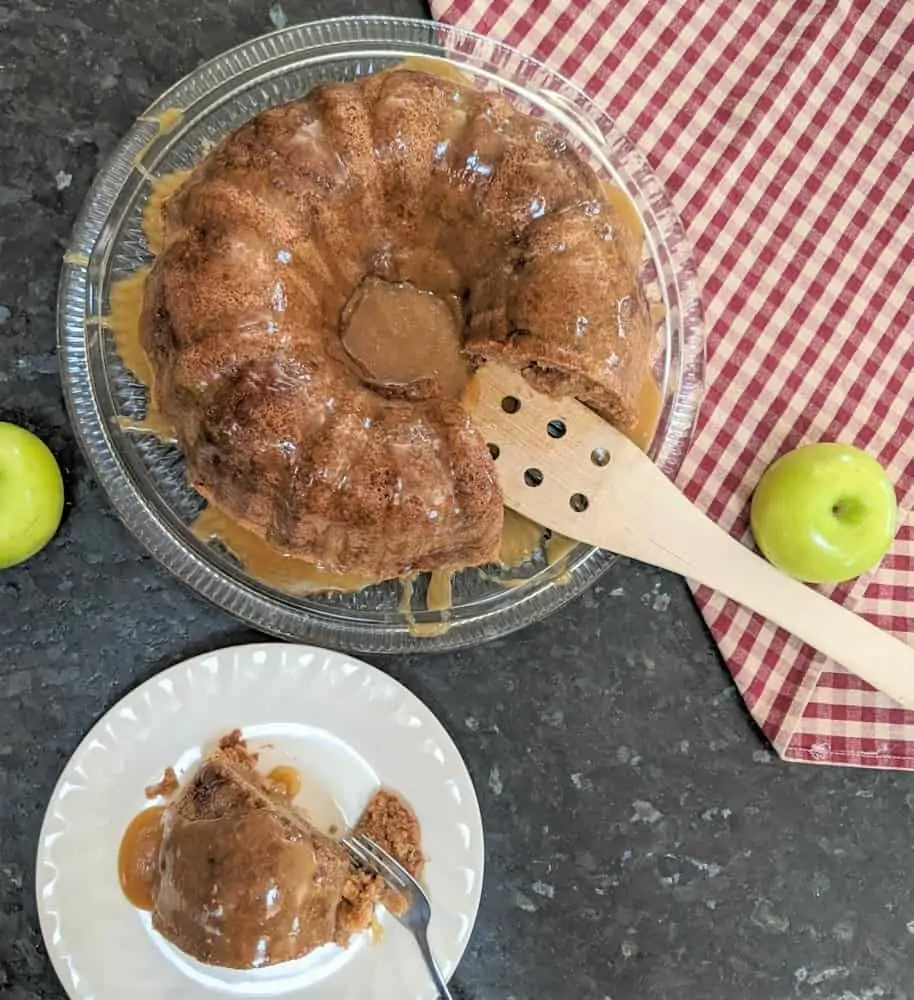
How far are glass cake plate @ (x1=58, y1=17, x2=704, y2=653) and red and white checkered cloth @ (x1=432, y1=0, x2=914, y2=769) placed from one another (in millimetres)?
79

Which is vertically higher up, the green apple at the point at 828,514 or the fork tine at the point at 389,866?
the green apple at the point at 828,514

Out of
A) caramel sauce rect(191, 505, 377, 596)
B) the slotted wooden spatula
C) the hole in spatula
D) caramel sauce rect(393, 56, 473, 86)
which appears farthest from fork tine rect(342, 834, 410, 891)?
caramel sauce rect(393, 56, 473, 86)

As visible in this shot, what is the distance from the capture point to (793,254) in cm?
170

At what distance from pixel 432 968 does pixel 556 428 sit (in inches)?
31.9

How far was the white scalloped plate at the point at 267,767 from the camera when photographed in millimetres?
1546

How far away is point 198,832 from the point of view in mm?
1492

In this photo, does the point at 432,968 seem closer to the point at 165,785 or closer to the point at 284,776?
the point at 284,776

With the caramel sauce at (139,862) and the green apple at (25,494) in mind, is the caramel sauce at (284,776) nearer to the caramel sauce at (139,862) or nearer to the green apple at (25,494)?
the caramel sauce at (139,862)

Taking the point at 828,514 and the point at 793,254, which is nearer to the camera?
the point at 828,514

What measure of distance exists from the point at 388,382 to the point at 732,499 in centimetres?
61

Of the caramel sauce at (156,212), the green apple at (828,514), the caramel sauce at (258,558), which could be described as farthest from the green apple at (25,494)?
the green apple at (828,514)

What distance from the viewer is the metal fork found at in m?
1.57

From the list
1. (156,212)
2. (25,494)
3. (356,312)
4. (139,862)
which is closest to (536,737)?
(139,862)

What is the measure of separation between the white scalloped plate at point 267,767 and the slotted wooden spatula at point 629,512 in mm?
376
